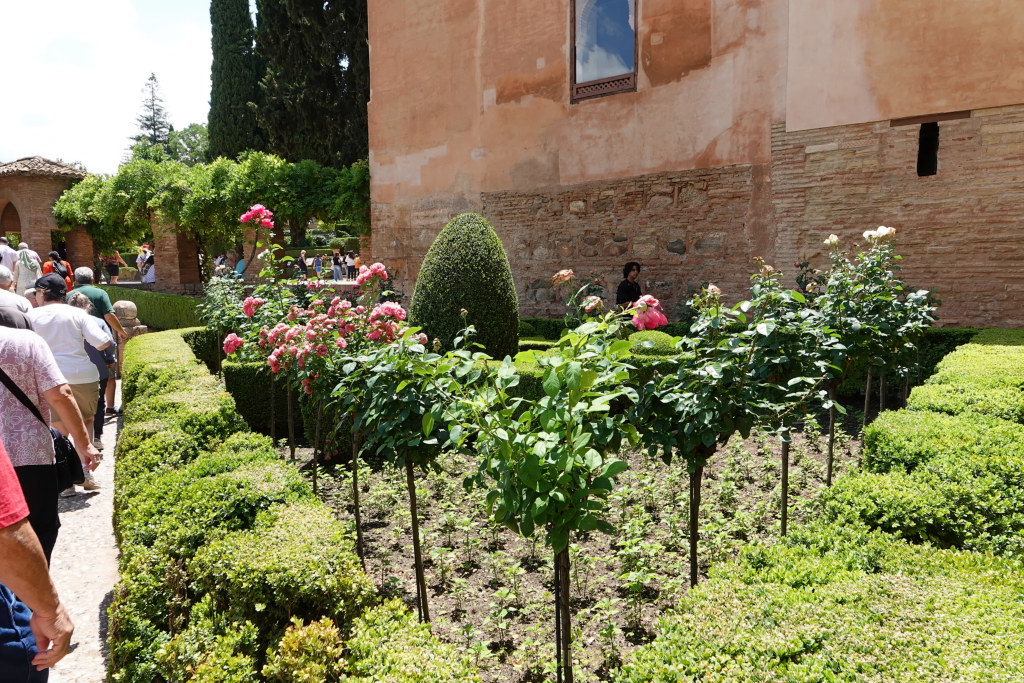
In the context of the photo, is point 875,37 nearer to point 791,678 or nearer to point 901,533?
point 901,533

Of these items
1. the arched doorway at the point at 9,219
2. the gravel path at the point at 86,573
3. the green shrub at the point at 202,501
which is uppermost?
the arched doorway at the point at 9,219

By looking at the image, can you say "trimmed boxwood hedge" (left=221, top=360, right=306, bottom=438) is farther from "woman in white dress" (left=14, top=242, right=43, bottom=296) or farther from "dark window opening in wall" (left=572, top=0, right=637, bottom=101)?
"dark window opening in wall" (left=572, top=0, right=637, bottom=101)

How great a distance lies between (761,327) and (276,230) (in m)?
15.7

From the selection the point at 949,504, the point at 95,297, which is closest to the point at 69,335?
the point at 95,297

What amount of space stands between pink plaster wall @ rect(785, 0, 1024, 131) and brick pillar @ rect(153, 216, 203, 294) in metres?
15.3

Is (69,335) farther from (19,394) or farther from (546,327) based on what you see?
(546,327)

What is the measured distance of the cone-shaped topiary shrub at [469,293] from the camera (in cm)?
607

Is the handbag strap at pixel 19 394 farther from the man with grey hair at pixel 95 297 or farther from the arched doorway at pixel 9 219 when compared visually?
the arched doorway at pixel 9 219

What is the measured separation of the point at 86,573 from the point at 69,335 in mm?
1792

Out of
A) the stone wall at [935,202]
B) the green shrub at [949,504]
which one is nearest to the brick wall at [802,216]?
the stone wall at [935,202]

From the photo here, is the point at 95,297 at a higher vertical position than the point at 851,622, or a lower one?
higher

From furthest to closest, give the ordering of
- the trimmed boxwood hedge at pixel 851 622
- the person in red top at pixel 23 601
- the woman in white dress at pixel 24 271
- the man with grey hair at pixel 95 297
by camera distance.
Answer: the woman in white dress at pixel 24 271, the man with grey hair at pixel 95 297, the trimmed boxwood hedge at pixel 851 622, the person in red top at pixel 23 601

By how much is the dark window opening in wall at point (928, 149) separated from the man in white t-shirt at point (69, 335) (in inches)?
335

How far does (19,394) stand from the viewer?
8.25ft
